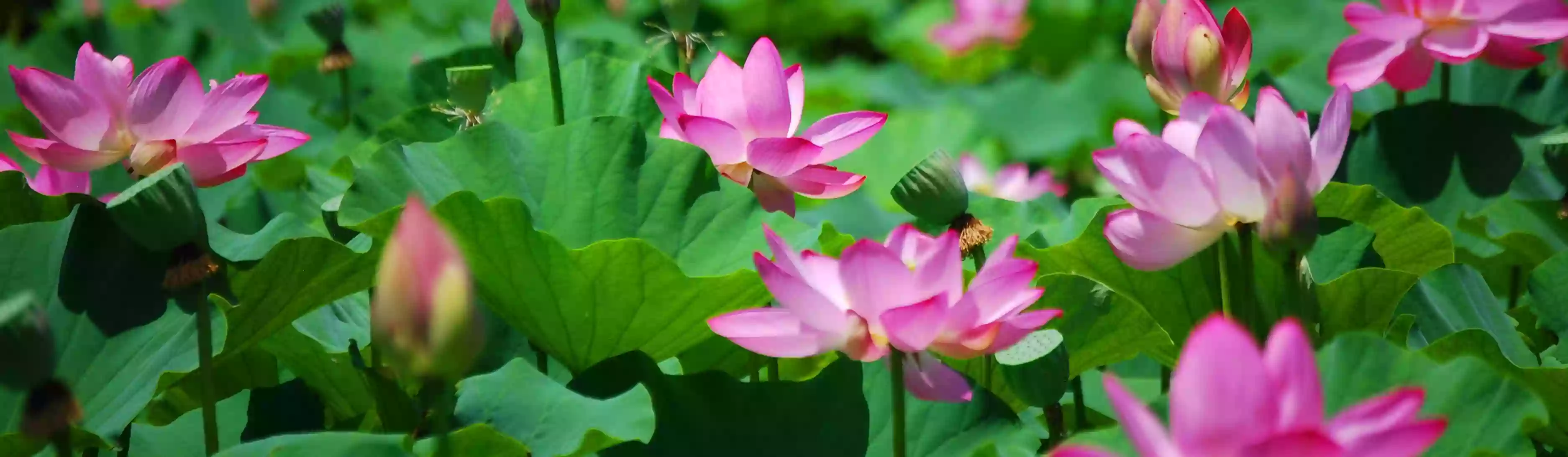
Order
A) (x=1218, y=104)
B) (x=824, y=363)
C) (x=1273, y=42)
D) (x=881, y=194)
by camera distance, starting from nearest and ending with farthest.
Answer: (x=1218, y=104)
(x=824, y=363)
(x=881, y=194)
(x=1273, y=42)

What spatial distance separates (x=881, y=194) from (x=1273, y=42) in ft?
3.36

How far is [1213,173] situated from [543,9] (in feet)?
1.45

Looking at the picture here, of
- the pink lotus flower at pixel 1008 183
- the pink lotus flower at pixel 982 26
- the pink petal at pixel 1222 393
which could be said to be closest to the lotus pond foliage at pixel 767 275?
the pink petal at pixel 1222 393

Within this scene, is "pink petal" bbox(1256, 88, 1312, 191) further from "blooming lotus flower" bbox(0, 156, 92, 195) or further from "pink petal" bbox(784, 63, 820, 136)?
"blooming lotus flower" bbox(0, 156, 92, 195)

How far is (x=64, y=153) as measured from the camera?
656mm

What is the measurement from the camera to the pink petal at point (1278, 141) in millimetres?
524

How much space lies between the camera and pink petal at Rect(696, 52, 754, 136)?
2.25 ft

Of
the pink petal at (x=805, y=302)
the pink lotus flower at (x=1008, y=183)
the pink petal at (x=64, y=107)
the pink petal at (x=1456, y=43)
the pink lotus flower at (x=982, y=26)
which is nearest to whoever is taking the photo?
the pink petal at (x=805, y=302)

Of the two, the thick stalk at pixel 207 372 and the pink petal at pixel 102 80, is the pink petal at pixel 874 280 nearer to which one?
the thick stalk at pixel 207 372

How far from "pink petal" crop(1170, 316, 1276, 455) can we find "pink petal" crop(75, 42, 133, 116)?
54cm

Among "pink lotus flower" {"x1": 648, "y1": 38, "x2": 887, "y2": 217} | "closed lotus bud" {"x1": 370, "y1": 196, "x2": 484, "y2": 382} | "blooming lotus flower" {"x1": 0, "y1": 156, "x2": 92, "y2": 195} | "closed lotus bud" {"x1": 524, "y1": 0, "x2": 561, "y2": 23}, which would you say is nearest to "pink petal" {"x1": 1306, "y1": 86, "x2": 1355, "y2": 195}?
"pink lotus flower" {"x1": 648, "y1": 38, "x2": 887, "y2": 217}

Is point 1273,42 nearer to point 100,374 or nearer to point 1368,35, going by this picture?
point 1368,35

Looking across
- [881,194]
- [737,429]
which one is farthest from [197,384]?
[881,194]

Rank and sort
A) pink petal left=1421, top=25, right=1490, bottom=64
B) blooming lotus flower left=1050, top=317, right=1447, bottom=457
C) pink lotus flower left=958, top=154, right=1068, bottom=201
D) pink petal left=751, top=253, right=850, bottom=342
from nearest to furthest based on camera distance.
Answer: blooming lotus flower left=1050, top=317, right=1447, bottom=457, pink petal left=751, top=253, right=850, bottom=342, pink petal left=1421, top=25, right=1490, bottom=64, pink lotus flower left=958, top=154, right=1068, bottom=201
